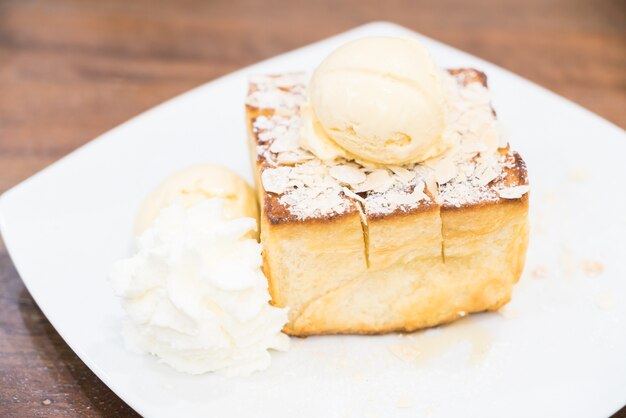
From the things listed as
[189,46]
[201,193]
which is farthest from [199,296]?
[189,46]

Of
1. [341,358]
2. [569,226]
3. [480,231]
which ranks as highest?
[480,231]

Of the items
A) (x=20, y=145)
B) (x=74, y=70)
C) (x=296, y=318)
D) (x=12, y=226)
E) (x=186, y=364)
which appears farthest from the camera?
(x=74, y=70)

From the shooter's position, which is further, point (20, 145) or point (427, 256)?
point (20, 145)

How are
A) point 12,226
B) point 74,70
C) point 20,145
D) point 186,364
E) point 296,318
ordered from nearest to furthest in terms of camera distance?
A: point 186,364 → point 296,318 → point 12,226 → point 20,145 → point 74,70

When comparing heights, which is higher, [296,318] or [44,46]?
[44,46]

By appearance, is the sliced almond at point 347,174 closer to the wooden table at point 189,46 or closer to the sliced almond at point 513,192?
the sliced almond at point 513,192

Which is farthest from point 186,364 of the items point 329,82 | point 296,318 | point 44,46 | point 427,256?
point 44,46

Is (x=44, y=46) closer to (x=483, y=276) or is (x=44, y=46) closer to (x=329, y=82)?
(x=329, y=82)

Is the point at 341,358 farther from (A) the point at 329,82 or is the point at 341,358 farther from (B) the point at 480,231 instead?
(A) the point at 329,82
